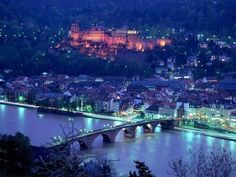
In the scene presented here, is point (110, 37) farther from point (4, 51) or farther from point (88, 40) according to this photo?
point (4, 51)

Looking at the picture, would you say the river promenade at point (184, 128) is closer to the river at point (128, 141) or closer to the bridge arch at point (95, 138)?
the river at point (128, 141)

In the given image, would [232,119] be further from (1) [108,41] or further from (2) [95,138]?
(1) [108,41]

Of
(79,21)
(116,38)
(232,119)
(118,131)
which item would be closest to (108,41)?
(116,38)

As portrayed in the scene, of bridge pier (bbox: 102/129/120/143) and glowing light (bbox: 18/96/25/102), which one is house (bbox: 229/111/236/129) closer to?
bridge pier (bbox: 102/129/120/143)

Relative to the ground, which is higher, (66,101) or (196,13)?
(196,13)

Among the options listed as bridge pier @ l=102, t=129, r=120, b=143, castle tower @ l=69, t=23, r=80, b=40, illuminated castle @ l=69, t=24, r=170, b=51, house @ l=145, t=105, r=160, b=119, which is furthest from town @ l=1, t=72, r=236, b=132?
castle tower @ l=69, t=23, r=80, b=40

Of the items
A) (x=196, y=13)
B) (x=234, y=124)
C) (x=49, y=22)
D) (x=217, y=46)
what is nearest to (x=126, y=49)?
(x=217, y=46)
